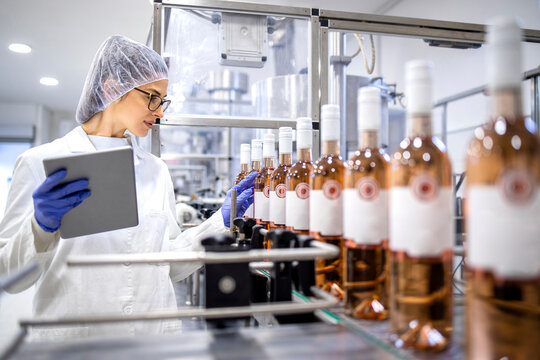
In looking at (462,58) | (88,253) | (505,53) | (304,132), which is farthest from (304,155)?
(462,58)

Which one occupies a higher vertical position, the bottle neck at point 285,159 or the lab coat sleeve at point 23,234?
the bottle neck at point 285,159

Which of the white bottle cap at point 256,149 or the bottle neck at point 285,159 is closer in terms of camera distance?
the bottle neck at point 285,159

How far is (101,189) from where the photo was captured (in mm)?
908

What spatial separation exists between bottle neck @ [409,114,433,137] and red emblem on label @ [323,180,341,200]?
0.19 meters

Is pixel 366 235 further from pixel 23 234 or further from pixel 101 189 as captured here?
pixel 23 234

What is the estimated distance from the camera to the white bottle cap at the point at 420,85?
443mm

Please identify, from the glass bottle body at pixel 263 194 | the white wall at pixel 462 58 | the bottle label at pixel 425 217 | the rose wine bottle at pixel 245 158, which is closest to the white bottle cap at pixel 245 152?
the rose wine bottle at pixel 245 158

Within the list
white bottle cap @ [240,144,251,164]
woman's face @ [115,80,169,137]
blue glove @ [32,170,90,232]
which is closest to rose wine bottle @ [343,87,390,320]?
blue glove @ [32,170,90,232]

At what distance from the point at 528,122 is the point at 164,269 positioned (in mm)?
1165

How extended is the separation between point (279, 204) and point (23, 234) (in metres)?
0.69

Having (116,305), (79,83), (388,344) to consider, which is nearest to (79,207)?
(116,305)

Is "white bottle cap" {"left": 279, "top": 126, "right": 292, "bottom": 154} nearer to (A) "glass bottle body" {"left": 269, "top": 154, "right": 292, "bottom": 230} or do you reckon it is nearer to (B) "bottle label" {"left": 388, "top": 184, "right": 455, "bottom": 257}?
(A) "glass bottle body" {"left": 269, "top": 154, "right": 292, "bottom": 230}

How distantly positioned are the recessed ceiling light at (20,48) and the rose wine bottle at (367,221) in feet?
14.7

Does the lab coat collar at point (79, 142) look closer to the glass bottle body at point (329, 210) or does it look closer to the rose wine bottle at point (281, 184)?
the rose wine bottle at point (281, 184)
